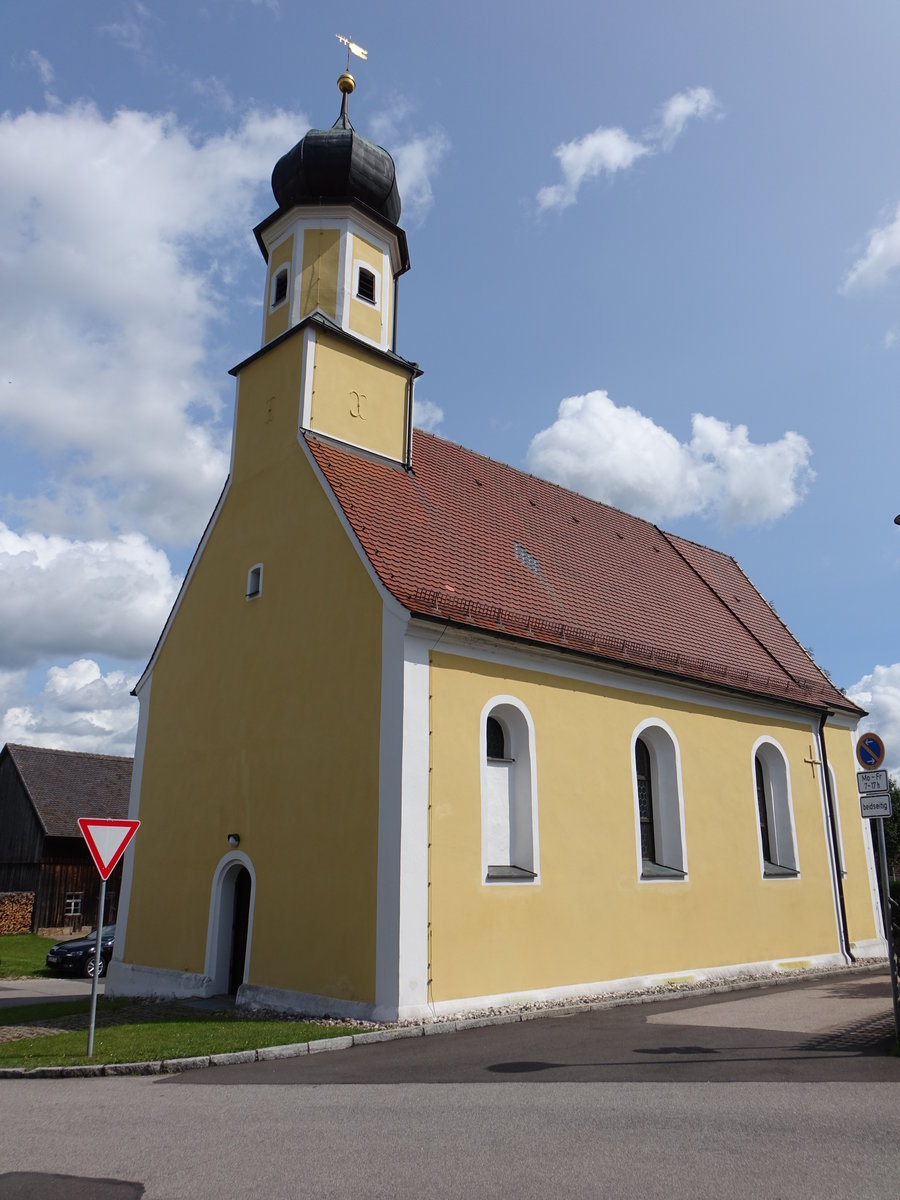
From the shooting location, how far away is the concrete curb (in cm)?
865

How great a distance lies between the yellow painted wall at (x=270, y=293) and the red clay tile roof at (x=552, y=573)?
3182mm

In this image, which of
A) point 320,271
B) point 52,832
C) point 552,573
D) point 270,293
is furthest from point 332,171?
point 52,832

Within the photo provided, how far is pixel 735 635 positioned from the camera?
792 inches

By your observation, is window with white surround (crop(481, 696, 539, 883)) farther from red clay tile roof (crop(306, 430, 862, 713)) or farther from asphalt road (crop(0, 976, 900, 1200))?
asphalt road (crop(0, 976, 900, 1200))

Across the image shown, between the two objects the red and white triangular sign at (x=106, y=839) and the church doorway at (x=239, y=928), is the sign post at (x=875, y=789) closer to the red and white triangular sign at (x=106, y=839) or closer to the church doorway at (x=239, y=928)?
the red and white triangular sign at (x=106, y=839)

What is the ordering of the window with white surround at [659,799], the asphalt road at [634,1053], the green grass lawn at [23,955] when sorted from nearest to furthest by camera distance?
the asphalt road at [634,1053]
the window with white surround at [659,799]
the green grass lawn at [23,955]

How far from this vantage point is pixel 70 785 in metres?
36.1

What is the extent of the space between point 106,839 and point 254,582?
19.8 ft

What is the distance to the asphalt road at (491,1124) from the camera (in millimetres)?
4902

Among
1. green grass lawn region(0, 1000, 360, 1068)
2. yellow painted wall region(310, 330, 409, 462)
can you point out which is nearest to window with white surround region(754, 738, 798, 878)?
yellow painted wall region(310, 330, 409, 462)

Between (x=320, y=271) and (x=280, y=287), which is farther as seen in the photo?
(x=280, y=287)

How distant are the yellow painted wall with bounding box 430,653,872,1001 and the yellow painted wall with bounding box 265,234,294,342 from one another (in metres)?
7.92

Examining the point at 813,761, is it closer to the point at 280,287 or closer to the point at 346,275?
the point at 346,275

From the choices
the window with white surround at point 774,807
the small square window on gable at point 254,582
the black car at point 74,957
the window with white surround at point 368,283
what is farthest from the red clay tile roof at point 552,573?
the black car at point 74,957
